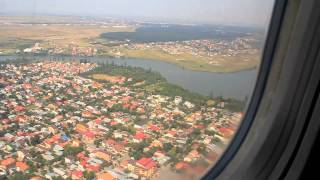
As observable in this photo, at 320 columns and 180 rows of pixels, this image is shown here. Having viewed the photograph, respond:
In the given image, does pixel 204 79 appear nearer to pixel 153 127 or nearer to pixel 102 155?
pixel 153 127

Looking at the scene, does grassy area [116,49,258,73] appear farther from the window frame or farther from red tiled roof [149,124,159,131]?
red tiled roof [149,124,159,131]

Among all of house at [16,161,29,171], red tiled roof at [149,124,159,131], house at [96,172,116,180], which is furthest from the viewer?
red tiled roof at [149,124,159,131]

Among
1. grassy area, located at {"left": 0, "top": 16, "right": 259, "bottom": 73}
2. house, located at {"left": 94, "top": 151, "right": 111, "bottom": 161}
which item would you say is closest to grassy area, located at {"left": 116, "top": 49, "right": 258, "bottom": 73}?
grassy area, located at {"left": 0, "top": 16, "right": 259, "bottom": 73}

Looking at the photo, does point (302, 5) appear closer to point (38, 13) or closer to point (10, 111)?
point (38, 13)

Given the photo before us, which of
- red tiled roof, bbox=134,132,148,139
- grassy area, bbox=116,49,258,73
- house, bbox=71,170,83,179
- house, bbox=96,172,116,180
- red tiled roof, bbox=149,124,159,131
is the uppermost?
grassy area, bbox=116,49,258,73

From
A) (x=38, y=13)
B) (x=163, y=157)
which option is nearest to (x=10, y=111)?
(x=38, y=13)

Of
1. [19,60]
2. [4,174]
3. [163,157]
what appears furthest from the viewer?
[163,157]

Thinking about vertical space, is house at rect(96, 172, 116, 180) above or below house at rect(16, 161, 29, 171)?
below

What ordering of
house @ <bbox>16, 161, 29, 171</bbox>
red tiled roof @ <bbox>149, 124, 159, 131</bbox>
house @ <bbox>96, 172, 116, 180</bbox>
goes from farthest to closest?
red tiled roof @ <bbox>149, 124, 159, 131</bbox> < house @ <bbox>96, 172, 116, 180</bbox> < house @ <bbox>16, 161, 29, 171</bbox>
